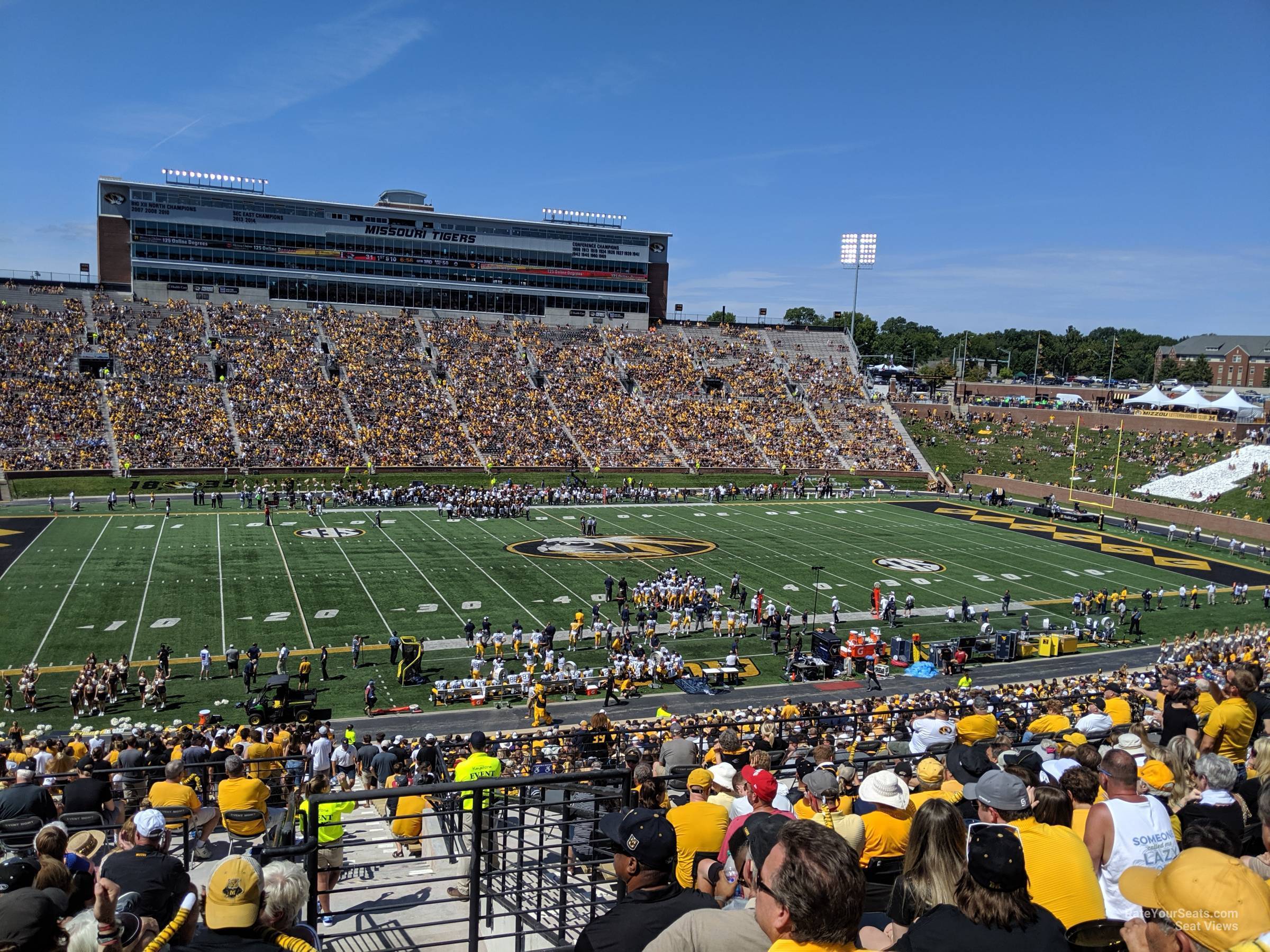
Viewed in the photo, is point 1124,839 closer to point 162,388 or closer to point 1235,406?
Result: point 162,388

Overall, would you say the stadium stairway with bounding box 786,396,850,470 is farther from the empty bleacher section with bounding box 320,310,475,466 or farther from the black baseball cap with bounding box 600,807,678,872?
the black baseball cap with bounding box 600,807,678,872

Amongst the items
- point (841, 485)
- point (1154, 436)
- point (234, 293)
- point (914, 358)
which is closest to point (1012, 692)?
point (841, 485)

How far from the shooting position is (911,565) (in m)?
40.1

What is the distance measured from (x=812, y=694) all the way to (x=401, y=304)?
183 feet

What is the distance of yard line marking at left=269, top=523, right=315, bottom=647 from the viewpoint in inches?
1083

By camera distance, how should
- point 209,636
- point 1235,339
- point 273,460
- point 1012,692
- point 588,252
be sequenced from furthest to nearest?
point 1235,339 < point 588,252 < point 273,460 < point 209,636 < point 1012,692

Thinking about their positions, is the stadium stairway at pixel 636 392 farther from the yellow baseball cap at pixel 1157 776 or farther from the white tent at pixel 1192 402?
the yellow baseball cap at pixel 1157 776

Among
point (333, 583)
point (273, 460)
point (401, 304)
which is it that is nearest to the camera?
point (333, 583)

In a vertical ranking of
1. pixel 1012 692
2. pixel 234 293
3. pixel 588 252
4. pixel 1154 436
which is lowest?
pixel 1012 692

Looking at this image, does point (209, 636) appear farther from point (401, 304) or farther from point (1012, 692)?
point (401, 304)

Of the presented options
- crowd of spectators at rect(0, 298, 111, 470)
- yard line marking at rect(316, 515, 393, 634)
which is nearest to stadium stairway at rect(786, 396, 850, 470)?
yard line marking at rect(316, 515, 393, 634)

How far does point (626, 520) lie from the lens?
47.6 meters

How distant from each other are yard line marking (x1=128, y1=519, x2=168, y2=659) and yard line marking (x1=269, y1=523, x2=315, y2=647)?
4.37 metres

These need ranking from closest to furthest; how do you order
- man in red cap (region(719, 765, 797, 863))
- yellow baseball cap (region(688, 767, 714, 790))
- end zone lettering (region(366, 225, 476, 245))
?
1. yellow baseball cap (region(688, 767, 714, 790))
2. man in red cap (region(719, 765, 797, 863))
3. end zone lettering (region(366, 225, 476, 245))
